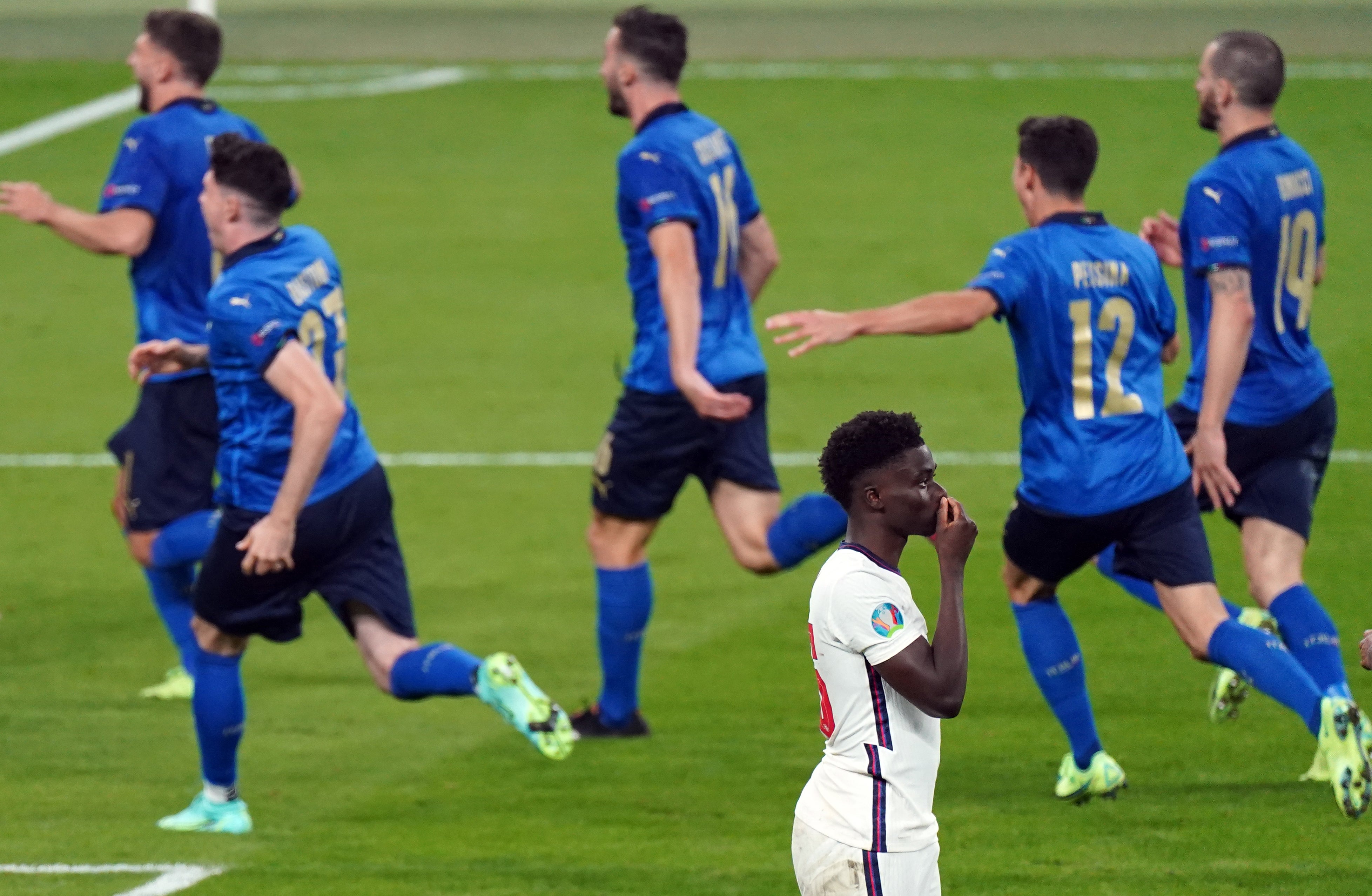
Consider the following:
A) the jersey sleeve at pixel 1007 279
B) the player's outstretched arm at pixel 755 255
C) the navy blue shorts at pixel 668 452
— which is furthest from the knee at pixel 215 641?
the jersey sleeve at pixel 1007 279

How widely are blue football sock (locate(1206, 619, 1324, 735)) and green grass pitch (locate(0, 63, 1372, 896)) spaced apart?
19.7 inches

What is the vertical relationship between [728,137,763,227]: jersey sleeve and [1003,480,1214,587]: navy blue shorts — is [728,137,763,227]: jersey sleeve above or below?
above

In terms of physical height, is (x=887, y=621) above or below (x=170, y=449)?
above

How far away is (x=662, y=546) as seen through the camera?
12172mm

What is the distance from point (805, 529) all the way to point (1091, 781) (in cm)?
136

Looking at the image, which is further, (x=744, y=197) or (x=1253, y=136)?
(x=744, y=197)

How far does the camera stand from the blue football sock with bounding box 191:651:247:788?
7.39 m

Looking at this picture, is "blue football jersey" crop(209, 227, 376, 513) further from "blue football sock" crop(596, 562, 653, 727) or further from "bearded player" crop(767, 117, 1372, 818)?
"bearded player" crop(767, 117, 1372, 818)

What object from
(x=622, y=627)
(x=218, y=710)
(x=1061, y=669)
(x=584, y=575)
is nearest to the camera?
(x=218, y=710)

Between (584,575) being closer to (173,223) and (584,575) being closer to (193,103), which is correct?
(173,223)

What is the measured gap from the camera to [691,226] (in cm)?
823

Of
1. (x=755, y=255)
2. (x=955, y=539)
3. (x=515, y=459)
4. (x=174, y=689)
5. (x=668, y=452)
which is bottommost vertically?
(x=515, y=459)

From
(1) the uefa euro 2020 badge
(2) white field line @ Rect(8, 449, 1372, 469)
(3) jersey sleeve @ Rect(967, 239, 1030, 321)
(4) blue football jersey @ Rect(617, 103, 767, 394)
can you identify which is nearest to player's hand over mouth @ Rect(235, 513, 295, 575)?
(4) blue football jersey @ Rect(617, 103, 767, 394)

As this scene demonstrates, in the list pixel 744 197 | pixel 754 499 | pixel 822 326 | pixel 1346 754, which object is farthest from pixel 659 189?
Result: pixel 1346 754
